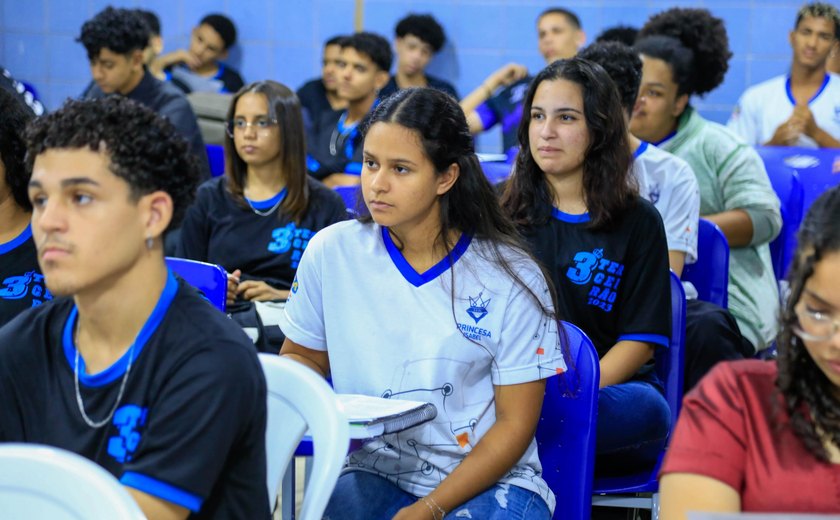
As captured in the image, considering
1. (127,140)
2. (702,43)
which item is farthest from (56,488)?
(702,43)

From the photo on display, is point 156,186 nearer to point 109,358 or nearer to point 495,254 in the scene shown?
point 109,358

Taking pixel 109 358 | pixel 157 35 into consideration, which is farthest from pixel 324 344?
pixel 157 35

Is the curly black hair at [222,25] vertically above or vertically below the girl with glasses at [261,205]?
above

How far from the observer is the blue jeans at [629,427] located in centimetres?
222

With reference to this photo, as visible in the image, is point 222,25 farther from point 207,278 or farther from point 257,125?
point 207,278

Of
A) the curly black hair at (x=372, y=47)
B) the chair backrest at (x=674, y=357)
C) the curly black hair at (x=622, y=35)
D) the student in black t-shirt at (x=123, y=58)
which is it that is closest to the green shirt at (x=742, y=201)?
the chair backrest at (x=674, y=357)

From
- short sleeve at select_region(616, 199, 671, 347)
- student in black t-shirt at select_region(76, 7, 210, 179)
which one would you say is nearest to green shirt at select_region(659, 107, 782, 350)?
short sleeve at select_region(616, 199, 671, 347)

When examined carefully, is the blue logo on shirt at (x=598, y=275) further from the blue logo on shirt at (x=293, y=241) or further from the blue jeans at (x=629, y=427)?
the blue logo on shirt at (x=293, y=241)

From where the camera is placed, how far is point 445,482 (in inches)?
72.1

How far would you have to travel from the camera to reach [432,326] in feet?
6.33

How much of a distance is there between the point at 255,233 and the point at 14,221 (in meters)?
1.25

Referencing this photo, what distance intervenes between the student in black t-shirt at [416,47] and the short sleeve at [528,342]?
11.5 feet

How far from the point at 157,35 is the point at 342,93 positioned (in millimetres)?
1506

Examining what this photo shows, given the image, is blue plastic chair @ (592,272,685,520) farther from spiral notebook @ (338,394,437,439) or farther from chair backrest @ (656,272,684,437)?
spiral notebook @ (338,394,437,439)
